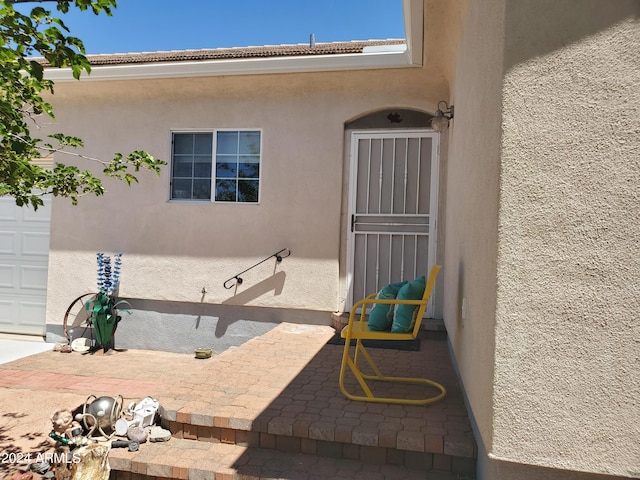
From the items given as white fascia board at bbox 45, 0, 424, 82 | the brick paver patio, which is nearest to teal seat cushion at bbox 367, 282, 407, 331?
the brick paver patio

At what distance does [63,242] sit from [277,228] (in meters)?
3.84

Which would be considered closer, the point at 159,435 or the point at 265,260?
the point at 159,435

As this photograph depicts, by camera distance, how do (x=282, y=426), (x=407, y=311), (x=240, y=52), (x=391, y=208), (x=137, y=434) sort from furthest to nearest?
(x=240, y=52) < (x=391, y=208) < (x=407, y=311) < (x=137, y=434) < (x=282, y=426)

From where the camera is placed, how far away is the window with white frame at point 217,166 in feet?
24.0

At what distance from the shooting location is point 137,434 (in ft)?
11.3

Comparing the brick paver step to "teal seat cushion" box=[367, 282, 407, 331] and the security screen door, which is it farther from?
the security screen door

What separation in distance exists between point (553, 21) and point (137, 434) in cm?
366

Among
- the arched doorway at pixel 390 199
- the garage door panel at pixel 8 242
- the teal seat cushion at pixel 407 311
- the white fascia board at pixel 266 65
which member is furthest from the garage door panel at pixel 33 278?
the teal seat cushion at pixel 407 311

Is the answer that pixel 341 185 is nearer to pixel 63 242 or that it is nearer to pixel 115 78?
pixel 115 78

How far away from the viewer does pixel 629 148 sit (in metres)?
2.00

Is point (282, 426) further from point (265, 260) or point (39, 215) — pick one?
point (39, 215)

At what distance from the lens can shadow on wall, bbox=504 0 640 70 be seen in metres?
2.06

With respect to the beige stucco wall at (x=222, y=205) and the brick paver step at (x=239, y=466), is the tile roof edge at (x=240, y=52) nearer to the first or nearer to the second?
the beige stucco wall at (x=222, y=205)

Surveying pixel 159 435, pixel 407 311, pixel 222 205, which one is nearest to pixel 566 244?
pixel 407 311
